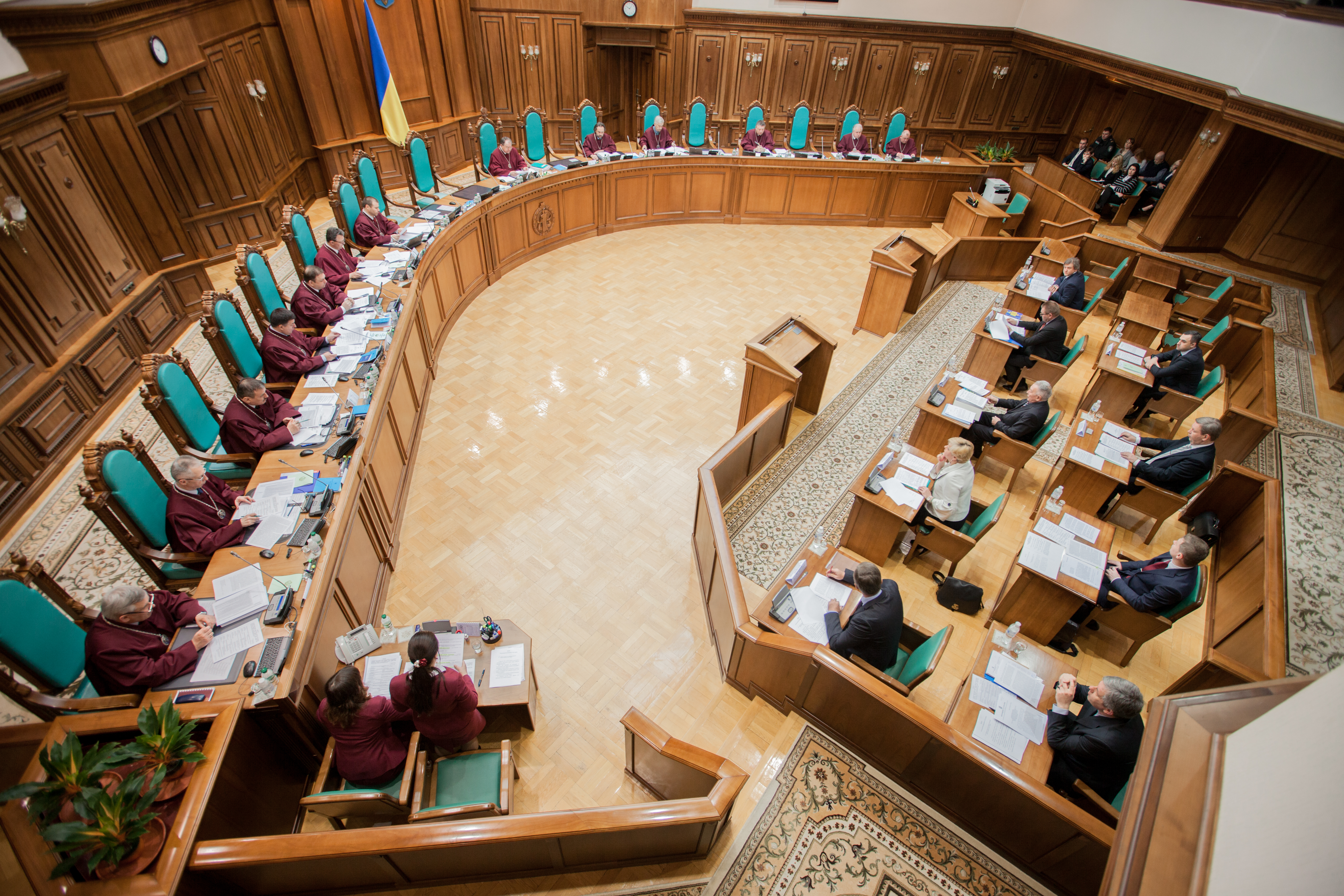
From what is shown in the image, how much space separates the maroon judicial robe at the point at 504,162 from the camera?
28.2ft

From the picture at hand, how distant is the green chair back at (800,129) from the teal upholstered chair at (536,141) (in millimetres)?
4442

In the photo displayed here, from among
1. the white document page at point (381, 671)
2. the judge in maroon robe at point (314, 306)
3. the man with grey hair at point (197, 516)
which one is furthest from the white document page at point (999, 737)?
the judge in maroon robe at point (314, 306)

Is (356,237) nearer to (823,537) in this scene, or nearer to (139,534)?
(139,534)

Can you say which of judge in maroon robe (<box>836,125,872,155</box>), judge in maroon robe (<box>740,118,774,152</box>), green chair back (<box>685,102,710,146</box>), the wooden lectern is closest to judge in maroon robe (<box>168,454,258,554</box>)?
the wooden lectern

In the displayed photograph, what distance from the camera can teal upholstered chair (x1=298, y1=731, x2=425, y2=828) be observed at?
291cm

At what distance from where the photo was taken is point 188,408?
443cm

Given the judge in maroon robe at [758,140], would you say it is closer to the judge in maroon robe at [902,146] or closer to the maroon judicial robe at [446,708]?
the judge in maroon robe at [902,146]

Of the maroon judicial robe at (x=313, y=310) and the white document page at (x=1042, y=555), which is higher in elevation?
the maroon judicial robe at (x=313, y=310)

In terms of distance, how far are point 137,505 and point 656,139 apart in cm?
881

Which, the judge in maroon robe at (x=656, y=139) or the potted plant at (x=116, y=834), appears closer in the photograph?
the potted plant at (x=116, y=834)

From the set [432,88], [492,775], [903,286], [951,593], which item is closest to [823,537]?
[951,593]

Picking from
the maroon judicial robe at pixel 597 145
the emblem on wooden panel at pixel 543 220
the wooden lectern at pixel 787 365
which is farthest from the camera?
the maroon judicial robe at pixel 597 145

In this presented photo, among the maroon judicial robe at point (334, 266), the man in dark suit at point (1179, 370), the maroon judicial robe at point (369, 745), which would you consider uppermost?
the maroon judicial robe at point (334, 266)

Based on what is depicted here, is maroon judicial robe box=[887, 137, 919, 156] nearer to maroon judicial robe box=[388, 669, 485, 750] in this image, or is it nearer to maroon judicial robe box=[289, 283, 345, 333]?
maroon judicial robe box=[289, 283, 345, 333]
